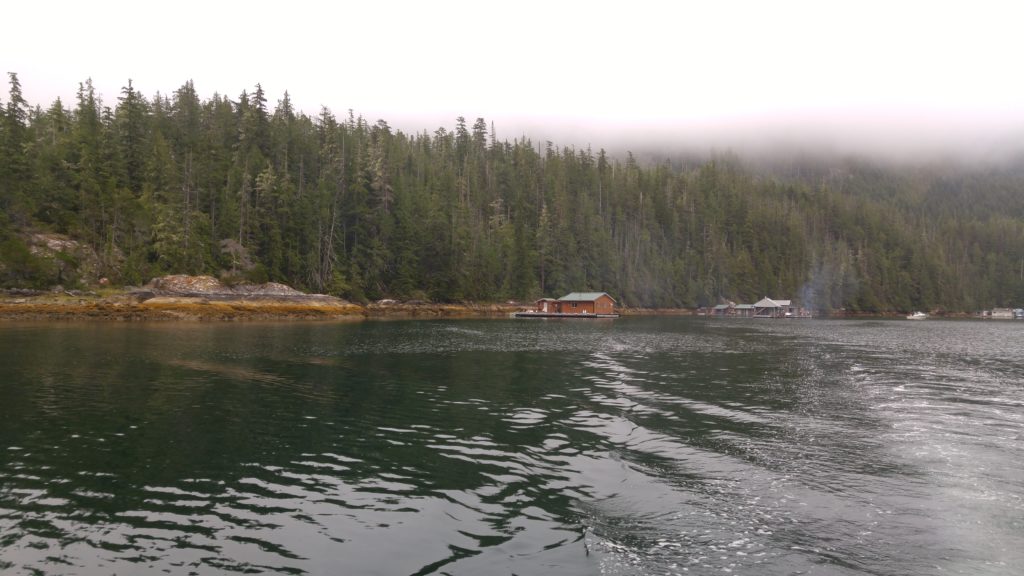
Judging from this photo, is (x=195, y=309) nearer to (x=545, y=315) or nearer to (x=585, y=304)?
(x=545, y=315)

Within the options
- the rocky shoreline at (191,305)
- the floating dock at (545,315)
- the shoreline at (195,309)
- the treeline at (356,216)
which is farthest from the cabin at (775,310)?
the rocky shoreline at (191,305)

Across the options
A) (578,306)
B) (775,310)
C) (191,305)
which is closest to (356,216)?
(191,305)

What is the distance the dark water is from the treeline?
71.0 metres

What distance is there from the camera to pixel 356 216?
118m

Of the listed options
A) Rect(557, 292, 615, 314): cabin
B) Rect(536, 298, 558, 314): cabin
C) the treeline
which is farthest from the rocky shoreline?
Rect(557, 292, 615, 314): cabin

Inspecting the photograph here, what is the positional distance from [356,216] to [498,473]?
111 m

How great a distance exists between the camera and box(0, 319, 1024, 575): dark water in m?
9.66

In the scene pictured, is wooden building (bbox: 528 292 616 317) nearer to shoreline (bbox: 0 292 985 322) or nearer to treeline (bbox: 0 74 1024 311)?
treeline (bbox: 0 74 1024 311)

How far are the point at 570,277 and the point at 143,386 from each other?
416 feet

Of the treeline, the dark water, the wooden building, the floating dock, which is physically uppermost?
the treeline

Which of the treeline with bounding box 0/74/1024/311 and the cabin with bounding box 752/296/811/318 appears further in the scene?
the cabin with bounding box 752/296/811/318

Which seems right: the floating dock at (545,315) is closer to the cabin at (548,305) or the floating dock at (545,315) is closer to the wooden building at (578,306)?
the wooden building at (578,306)

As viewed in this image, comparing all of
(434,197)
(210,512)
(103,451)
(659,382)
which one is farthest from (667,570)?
(434,197)

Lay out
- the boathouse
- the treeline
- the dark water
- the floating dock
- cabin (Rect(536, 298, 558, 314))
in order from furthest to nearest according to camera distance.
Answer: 1. cabin (Rect(536, 298, 558, 314))
2. the boathouse
3. the floating dock
4. the treeline
5. the dark water
